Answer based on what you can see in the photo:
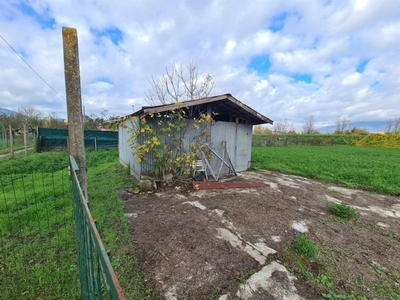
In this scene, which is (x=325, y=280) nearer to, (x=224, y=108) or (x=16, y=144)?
(x=224, y=108)

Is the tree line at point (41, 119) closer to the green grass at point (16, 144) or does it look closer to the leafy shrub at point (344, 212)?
the green grass at point (16, 144)

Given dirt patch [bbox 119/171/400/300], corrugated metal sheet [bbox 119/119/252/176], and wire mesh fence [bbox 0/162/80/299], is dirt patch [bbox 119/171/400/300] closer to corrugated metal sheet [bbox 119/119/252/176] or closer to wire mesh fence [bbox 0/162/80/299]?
wire mesh fence [bbox 0/162/80/299]

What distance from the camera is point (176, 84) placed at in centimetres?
1386

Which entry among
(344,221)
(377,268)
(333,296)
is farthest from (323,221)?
(333,296)

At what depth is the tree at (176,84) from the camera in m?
13.5

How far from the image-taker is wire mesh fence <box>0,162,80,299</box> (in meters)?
2.02

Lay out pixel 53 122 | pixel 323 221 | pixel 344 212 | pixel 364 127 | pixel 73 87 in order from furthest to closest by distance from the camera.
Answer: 1. pixel 364 127
2. pixel 53 122
3. pixel 344 212
4. pixel 323 221
5. pixel 73 87

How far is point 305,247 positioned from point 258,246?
0.66 meters

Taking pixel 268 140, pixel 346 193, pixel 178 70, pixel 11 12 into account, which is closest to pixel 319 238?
pixel 346 193

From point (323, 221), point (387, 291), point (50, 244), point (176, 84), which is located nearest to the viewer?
point (387, 291)

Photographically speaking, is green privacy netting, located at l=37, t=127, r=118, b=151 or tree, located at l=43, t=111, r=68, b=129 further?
tree, located at l=43, t=111, r=68, b=129

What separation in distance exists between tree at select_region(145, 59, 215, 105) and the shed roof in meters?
7.46

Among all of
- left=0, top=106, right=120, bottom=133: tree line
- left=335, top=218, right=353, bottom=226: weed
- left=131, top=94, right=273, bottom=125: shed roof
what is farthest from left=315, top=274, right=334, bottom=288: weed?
left=0, top=106, right=120, bottom=133: tree line

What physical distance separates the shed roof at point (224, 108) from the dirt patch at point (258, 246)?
2.36m
